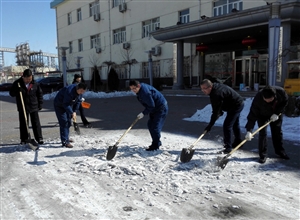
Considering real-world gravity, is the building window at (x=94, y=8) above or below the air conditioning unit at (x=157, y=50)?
above

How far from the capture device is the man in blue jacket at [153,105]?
198 inches

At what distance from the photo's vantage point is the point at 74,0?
113 feet

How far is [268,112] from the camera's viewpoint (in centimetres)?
464

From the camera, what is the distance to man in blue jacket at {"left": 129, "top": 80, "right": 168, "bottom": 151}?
5.02m

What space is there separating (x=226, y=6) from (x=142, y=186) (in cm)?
1751

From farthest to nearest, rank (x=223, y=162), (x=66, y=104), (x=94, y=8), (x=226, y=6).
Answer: (x=94, y=8), (x=226, y=6), (x=66, y=104), (x=223, y=162)

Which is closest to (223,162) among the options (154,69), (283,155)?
(283,155)

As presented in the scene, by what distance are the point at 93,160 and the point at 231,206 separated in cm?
252

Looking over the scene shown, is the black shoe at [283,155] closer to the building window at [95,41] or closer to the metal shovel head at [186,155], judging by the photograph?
the metal shovel head at [186,155]

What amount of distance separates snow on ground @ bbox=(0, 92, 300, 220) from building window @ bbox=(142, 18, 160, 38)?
1998cm

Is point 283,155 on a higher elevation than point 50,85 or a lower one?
lower

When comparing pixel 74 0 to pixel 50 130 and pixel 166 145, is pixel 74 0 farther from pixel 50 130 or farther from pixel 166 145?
pixel 166 145

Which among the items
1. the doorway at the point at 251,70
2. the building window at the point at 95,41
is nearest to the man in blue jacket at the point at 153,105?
the doorway at the point at 251,70

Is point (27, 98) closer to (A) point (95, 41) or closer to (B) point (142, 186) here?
(B) point (142, 186)
